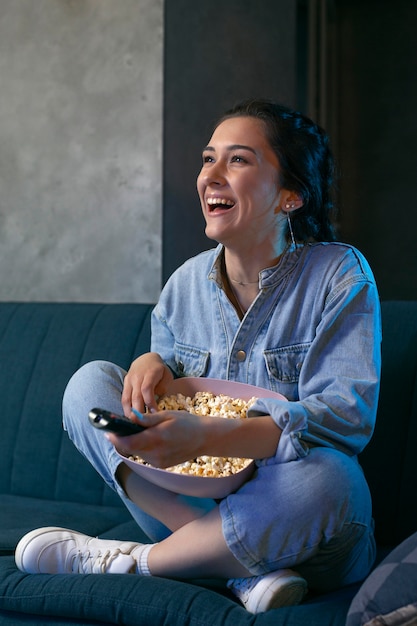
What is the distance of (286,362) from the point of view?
1422 mm

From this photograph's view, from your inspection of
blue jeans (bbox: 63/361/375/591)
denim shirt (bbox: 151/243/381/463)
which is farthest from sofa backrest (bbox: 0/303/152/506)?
blue jeans (bbox: 63/361/375/591)

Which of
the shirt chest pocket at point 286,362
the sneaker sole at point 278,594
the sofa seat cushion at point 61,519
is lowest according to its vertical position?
the sofa seat cushion at point 61,519

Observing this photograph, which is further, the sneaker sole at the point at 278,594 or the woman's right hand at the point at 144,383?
the woman's right hand at the point at 144,383

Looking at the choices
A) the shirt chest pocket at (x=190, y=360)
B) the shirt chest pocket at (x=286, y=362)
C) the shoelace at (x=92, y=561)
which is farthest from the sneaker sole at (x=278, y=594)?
the shirt chest pocket at (x=190, y=360)

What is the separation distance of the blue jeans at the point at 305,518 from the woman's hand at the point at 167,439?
0.39 feet

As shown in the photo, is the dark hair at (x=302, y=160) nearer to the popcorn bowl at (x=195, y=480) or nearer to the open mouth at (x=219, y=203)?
the open mouth at (x=219, y=203)

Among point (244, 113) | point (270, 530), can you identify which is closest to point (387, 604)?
point (270, 530)

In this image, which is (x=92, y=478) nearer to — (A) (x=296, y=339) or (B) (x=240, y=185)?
(A) (x=296, y=339)

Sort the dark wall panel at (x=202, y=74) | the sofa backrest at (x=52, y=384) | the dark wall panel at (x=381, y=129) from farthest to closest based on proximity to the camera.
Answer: the dark wall panel at (x=381, y=129)
the dark wall panel at (x=202, y=74)
the sofa backrest at (x=52, y=384)

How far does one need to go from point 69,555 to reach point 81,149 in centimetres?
179

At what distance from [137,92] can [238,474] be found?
1.83m

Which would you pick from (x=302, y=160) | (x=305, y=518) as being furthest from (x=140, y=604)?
(x=302, y=160)

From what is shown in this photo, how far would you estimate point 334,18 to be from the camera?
4074 millimetres

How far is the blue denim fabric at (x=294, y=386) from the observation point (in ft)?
3.76
